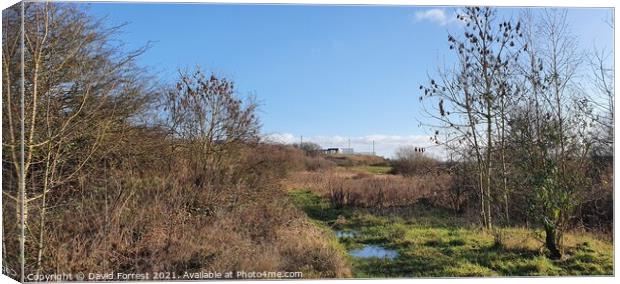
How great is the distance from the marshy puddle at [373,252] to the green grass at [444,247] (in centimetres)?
7

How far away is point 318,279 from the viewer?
6.12 m

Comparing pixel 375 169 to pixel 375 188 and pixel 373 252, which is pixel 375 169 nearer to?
pixel 375 188

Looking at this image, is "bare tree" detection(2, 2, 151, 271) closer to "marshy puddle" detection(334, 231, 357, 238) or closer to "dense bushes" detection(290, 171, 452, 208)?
"dense bushes" detection(290, 171, 452, 208)

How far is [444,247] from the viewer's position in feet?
22.1

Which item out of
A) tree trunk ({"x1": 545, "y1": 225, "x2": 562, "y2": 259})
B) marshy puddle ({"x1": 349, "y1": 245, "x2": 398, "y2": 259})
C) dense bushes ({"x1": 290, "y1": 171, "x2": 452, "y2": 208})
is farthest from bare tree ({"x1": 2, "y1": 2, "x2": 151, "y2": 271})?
tree trunk ({"x1": 545, "y1": 225, "x2": 562, "y2": 259})

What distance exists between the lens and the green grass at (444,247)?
638 cm

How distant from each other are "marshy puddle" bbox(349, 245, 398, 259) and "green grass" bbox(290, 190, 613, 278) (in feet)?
0.24

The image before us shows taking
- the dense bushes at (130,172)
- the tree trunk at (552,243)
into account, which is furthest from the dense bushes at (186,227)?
the tree trunk at (552,243)

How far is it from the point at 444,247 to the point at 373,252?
903mm

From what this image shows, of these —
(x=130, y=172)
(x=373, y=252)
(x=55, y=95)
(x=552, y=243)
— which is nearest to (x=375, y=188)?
(x=373, y=252)

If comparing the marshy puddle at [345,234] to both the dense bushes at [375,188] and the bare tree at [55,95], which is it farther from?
the bare tree at [55,95]

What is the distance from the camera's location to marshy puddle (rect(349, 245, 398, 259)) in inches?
262

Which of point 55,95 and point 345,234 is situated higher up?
point 55,95

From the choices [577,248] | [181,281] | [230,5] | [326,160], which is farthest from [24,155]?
[577,248]
